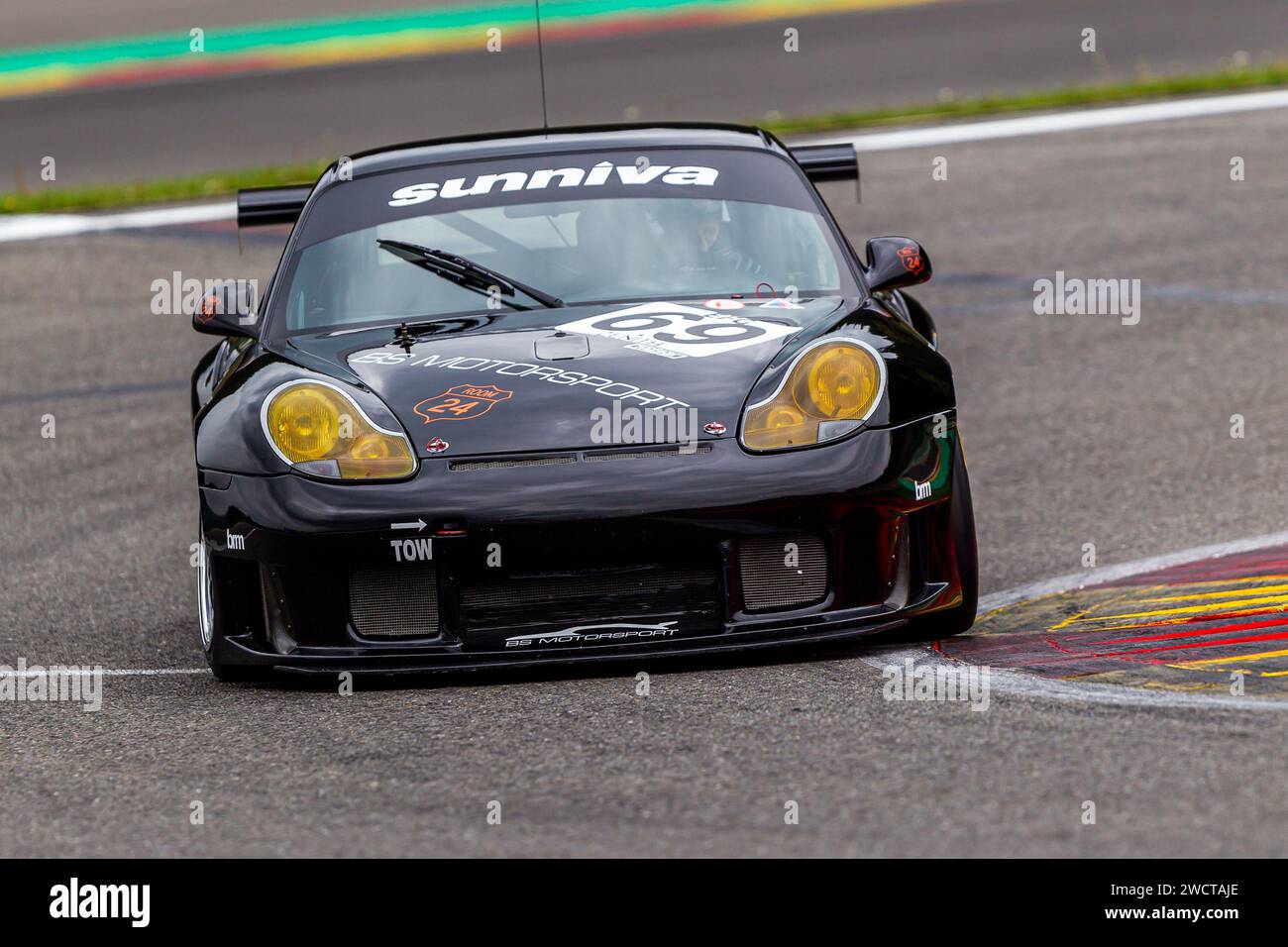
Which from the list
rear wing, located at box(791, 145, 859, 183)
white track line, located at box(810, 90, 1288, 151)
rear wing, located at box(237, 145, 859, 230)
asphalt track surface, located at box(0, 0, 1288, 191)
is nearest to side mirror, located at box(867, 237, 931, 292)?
rear wing, located at box(237, 145, 859, 230)

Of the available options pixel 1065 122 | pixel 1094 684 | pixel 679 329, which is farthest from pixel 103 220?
pixel 1094 684

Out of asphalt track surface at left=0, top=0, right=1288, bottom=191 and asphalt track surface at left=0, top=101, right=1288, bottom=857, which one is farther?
asphalt track surface at left=0, top=0, right=1288, bottom=191

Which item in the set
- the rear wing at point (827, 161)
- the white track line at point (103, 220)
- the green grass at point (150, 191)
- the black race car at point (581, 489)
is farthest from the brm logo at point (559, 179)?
the green grass at point (150, 191)

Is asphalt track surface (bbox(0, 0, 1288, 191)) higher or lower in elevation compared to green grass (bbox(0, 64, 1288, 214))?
higher

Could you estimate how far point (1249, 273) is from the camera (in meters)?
9.99

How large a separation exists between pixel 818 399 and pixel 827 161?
222 cm

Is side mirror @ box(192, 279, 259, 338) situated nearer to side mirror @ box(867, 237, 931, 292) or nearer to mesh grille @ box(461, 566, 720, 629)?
mesh grille @ box(461, 566, 720, 629)

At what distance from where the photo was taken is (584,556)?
4.26 metres

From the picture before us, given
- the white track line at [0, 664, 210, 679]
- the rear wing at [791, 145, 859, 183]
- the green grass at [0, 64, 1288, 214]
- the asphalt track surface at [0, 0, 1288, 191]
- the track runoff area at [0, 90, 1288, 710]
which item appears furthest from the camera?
the asphalt track surface at [0, 0, 1288, 191]

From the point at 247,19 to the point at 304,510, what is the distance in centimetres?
2060

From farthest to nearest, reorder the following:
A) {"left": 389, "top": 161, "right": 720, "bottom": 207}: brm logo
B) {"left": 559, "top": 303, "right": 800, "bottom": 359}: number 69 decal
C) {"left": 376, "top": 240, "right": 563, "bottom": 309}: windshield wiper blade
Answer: {"left": 389, "top": 161, "right": 720, "bottom": 207}: brm logo < {"left": 376, "top": 240, "right": 563, "bottom": 309}: windshield wiper blade < {"left": 559, "top": 303, "right": 800, "bottom": 359}: number 69 decal

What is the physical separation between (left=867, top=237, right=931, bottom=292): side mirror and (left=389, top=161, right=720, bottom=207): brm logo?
52cm
